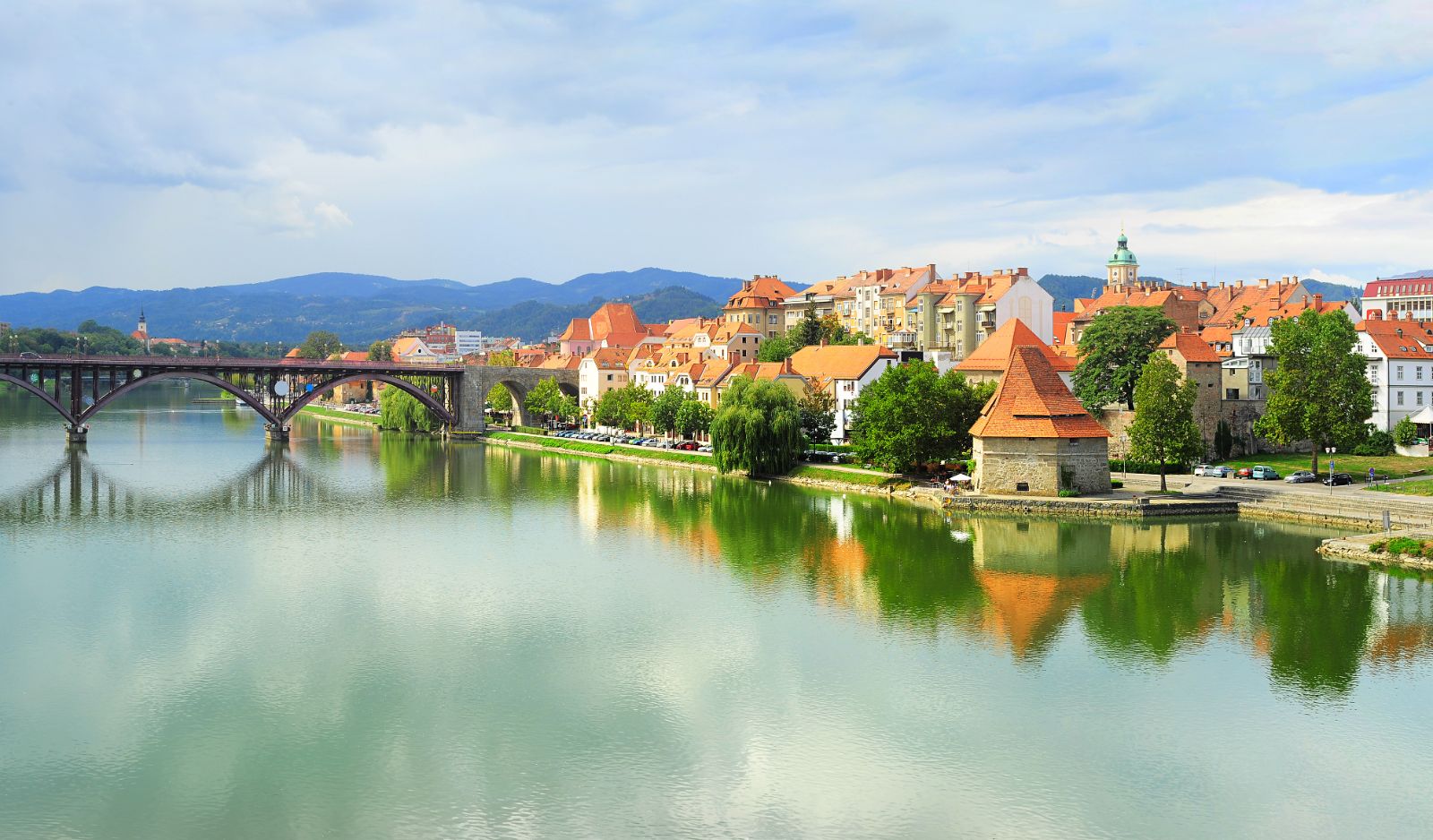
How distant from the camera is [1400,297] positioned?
8225cm

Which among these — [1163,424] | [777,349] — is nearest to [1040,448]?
[1163,424]

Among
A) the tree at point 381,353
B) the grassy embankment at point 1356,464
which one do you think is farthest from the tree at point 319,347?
the grassy embankment at point 1356,464

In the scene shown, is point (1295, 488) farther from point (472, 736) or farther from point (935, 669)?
point (472, 736)

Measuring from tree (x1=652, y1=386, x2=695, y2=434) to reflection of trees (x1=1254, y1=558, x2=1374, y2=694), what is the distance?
113 feet

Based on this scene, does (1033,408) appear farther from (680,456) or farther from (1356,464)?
(680,456)

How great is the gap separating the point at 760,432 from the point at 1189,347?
16.4 metres

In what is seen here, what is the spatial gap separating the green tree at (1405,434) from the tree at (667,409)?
1224 inches

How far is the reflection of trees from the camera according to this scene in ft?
65.3

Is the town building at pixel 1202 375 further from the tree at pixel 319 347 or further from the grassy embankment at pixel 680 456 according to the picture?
the tree at pixel 319 347

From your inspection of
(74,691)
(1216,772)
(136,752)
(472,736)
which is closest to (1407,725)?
(1216,772)

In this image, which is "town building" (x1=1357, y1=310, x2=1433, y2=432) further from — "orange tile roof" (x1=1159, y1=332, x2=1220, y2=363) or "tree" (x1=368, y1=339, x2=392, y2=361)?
"tree" (x1=368, y1=339, x2=392, y2=361)

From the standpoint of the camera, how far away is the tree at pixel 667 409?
59.7 metres

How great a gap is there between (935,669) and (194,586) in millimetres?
16452

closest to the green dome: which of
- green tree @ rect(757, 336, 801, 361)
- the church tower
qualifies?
the church tower
